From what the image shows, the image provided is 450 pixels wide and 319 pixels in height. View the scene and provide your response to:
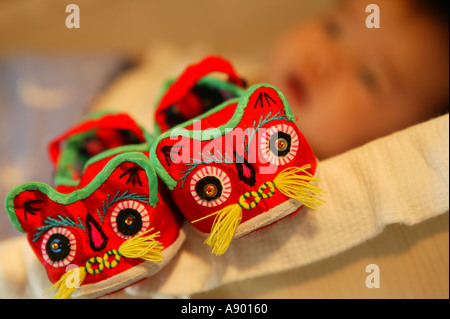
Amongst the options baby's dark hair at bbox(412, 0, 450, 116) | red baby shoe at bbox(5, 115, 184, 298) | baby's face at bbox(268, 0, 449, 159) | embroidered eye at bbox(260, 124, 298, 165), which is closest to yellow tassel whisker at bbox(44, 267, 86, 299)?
red baby shoe at bbox(5, 115, 184, 298)

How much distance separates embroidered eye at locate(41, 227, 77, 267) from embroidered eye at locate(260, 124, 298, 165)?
0.74 feet

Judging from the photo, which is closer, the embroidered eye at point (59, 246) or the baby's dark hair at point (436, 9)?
the embroidered eye at point (59, 246)

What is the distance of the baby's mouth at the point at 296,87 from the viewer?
2.41ft

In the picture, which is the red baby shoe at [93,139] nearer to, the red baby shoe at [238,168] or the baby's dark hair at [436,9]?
the red baby shoe at [238,168]

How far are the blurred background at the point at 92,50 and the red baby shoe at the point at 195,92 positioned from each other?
0.29m

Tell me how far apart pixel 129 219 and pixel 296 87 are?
0.49m

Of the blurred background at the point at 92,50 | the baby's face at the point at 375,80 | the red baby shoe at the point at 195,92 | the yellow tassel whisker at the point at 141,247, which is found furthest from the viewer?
the blurred background at the point at 92,50

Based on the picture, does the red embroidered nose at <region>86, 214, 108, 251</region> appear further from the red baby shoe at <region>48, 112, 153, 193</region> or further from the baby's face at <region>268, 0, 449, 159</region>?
the baby's face at <region>268, 0, 449, 159</region>

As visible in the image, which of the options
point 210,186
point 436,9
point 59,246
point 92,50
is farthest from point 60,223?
point 92,50

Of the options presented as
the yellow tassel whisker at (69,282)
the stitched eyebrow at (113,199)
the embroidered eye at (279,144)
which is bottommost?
the yellow tassel whisker at (69,282)

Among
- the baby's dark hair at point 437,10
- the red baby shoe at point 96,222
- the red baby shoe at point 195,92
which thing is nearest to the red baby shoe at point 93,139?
the red baby shoe at point 195,92

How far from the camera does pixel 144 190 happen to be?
404 mm

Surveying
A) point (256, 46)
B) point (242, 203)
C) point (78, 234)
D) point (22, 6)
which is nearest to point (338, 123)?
point (242, 203)
